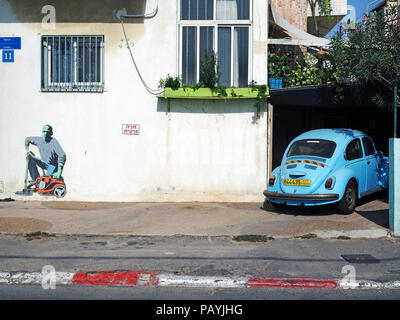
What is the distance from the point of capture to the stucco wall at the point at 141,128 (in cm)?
1247

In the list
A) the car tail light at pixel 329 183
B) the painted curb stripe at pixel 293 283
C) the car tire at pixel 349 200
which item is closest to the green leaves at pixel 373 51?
the car tire at pixel 349 200

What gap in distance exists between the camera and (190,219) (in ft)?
34.0

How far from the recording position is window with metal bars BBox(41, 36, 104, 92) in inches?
498

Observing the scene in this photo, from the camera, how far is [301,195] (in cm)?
1025

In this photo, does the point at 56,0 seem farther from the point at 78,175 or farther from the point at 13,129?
the point at 78,175

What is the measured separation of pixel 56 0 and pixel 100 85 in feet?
8.29

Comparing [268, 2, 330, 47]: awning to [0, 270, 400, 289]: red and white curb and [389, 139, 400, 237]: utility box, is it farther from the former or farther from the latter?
[0, 270, 400, 289]: red and white curb

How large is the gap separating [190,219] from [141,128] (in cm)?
335

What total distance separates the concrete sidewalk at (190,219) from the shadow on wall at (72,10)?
4909 mm

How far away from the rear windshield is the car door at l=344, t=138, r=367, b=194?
410 mm

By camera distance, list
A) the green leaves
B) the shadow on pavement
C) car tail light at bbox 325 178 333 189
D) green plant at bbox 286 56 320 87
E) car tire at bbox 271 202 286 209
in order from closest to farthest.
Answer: the shadow on pavement, the green leaves, car tail light at bbox 325 178 333 189, car tire at bbox 271 202 286 209, green plant at bbox 286 56 320 87

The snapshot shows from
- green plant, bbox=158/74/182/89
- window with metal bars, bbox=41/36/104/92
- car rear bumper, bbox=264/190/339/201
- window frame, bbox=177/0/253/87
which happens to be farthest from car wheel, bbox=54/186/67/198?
car rear bumper, bbox=264/190/339/201

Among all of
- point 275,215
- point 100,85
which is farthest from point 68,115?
point 275,215

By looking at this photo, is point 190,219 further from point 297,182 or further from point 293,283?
point 293,283
